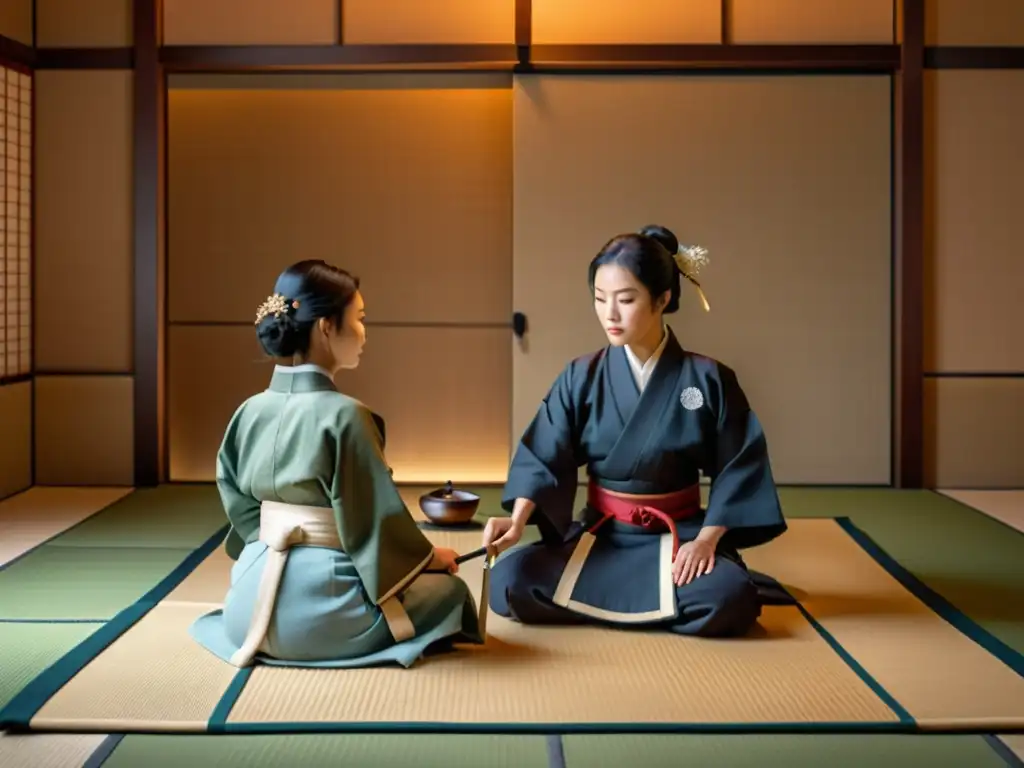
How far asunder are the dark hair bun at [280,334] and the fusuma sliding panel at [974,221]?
12.1 ft

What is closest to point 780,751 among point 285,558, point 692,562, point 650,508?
point 692,562

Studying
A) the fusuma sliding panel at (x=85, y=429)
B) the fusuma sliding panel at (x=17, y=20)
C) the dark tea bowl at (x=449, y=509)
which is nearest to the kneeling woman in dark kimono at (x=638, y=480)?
the dark tea bowl at (x=449, y=509)

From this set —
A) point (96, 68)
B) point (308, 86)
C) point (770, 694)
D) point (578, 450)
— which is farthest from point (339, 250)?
point (770, 694)

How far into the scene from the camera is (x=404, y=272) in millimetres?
5855

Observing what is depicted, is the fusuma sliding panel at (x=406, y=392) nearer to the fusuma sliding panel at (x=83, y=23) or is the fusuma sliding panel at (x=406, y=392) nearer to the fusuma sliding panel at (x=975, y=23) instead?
the fusuma sliding panel at (x=83, y=23)

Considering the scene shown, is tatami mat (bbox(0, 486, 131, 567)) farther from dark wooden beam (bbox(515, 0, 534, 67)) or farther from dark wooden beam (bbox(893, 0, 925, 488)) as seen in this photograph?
dark wooden beam (bbox(893, 0, 925, 488))

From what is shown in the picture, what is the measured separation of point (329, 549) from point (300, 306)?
1.92 ft

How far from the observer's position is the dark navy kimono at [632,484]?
3.24m

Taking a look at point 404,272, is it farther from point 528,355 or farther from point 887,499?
point 887,499

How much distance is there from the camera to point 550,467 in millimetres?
3416

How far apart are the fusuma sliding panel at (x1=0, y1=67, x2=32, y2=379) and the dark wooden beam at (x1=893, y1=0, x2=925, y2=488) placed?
4014 mm

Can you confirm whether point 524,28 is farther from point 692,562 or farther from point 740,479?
point 692,562

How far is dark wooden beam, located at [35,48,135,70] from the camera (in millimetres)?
5559

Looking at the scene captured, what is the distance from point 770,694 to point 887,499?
2901 mm
